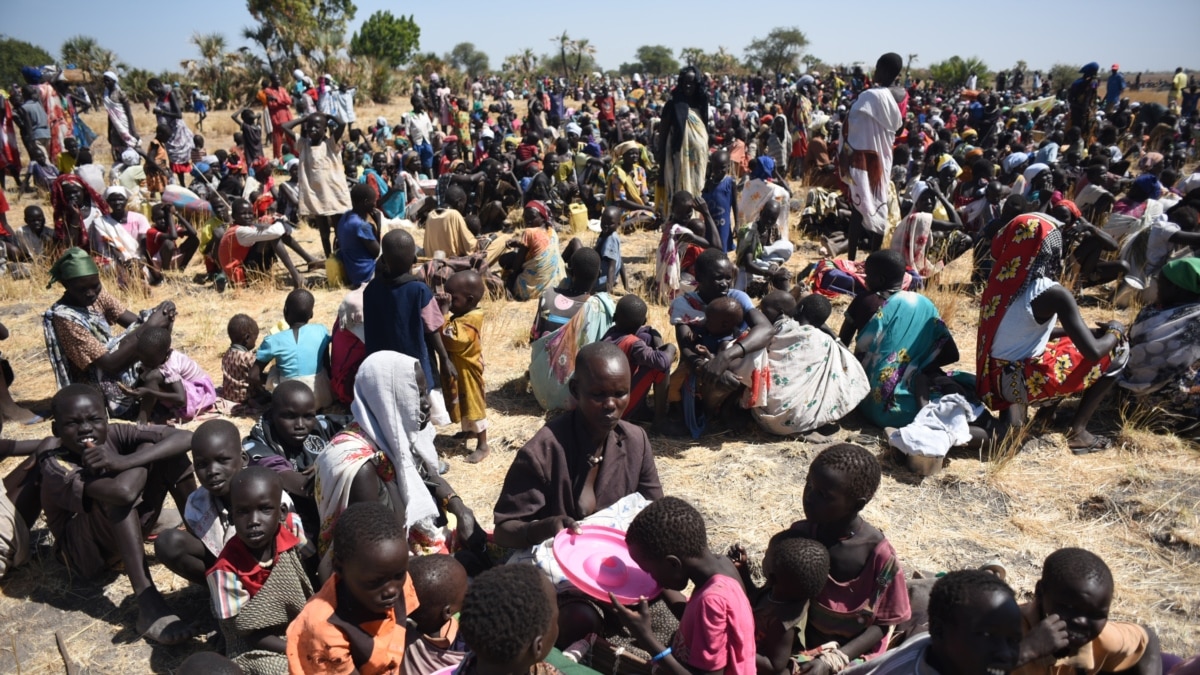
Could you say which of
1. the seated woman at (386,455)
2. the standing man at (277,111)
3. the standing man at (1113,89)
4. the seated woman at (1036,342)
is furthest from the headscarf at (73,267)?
the standing man at (1113,89)

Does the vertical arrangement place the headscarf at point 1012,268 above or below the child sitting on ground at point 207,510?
above

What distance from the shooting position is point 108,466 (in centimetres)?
332

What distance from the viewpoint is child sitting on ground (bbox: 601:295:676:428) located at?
4469 millimetres

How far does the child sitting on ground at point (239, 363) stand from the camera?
17.9 ft

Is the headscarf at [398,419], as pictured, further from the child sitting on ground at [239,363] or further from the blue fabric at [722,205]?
the blue fabric at [722,205]

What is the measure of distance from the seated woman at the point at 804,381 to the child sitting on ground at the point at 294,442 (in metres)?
2.50

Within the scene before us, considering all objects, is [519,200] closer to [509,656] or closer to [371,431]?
[371,431]

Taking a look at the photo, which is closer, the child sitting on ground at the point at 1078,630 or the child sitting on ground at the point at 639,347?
the child sitting on ground at the point at 1078,630

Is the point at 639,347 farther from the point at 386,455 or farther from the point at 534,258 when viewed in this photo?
the point at 534,258

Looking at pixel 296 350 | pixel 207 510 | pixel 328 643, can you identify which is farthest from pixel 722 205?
pixel 328 643

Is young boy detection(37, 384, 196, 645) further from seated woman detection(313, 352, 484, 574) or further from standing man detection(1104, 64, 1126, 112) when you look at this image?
standing man detection(1104, 64, 1126, 112)

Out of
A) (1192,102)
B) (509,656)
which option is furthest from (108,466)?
(1192,102)

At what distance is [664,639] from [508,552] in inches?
34.4

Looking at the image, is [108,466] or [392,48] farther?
[392,48]
